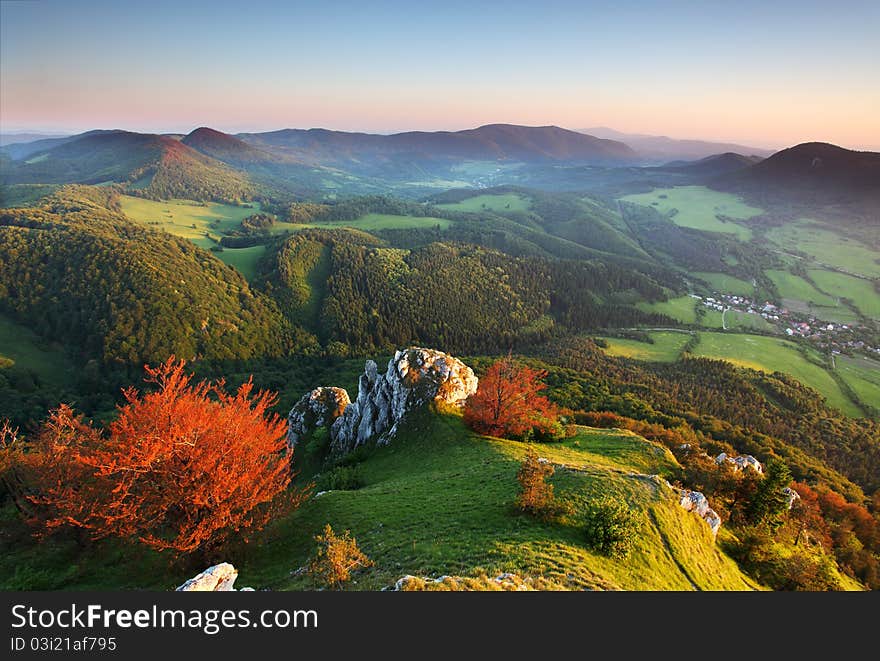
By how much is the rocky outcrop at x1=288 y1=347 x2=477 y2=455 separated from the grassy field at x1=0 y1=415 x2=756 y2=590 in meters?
14.6

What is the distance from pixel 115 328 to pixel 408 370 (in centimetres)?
13630

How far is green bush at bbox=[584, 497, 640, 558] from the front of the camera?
20797mm

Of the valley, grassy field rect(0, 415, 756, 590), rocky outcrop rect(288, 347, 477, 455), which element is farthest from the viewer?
rocky outcrop rect(288, 347, 477, 455)

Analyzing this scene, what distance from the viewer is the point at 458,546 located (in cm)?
2136

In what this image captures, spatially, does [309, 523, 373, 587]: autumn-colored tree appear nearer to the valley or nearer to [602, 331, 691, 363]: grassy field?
the valley

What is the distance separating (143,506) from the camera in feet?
67.4

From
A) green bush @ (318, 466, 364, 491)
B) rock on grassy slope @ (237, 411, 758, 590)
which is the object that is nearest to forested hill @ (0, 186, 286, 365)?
green bush @ (318, 466, 364, 491)

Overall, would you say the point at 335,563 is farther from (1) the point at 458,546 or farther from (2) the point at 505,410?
(2) the point at 505,410

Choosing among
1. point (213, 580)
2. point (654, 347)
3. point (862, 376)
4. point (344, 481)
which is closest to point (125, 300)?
point (344, 481)

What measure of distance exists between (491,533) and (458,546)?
2.45 meters

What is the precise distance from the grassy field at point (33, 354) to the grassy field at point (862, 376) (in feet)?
851

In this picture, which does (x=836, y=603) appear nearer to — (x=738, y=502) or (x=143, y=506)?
(x=738, y=502)

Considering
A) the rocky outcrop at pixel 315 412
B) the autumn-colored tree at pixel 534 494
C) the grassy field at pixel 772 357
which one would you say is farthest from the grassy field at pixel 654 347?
the autumn-colored tree at pixel 534 494

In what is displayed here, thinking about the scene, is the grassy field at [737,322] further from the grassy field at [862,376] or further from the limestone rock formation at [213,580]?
the limestone rock formation at [213,580]
